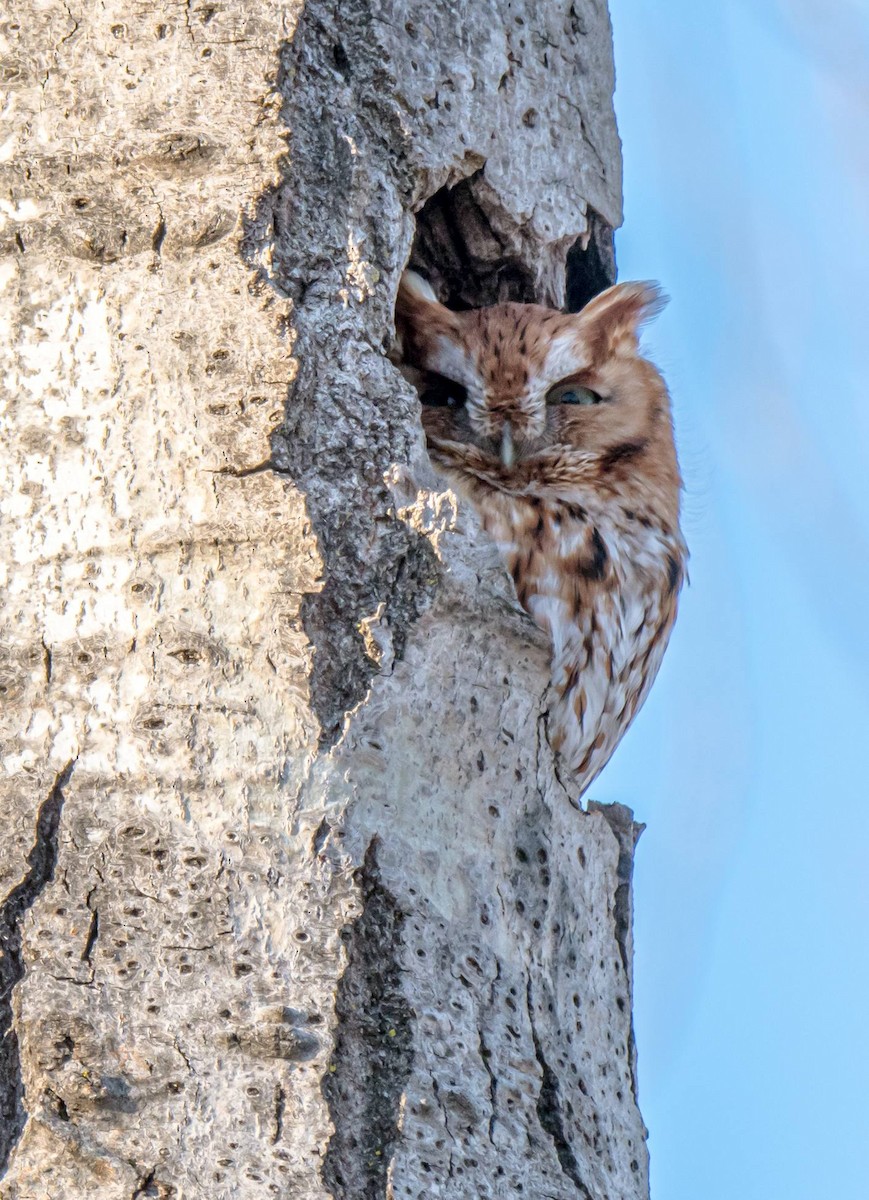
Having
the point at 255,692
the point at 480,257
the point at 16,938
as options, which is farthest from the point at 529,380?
the point at 16,938

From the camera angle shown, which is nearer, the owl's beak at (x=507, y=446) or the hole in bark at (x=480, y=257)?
the hole in bark at (x=480, y=257)

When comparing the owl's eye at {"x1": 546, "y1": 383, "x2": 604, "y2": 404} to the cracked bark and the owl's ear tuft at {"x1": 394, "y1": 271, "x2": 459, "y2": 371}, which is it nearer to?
the owl's ear tuft at {"x1": 394, "y1": 271, "x2": 459, "y2": 371}

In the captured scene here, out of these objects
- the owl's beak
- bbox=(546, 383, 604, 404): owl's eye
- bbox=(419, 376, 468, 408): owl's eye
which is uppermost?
bbox=(546, 383, 604, 404): owl's eye

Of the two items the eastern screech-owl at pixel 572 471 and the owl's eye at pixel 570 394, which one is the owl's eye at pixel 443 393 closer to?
the eastern screech-owl at pixel 572 471

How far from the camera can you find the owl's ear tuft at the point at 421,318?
2.24 meters

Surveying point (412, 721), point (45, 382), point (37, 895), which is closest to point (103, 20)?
point (45, 382)

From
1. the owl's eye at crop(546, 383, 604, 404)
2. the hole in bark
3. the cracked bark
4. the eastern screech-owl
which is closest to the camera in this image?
the cracked bark

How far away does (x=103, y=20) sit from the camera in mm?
1627

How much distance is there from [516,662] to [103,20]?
0.87 m

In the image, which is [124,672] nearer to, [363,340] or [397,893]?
[397,893]

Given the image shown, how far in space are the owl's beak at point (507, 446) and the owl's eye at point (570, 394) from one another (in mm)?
162

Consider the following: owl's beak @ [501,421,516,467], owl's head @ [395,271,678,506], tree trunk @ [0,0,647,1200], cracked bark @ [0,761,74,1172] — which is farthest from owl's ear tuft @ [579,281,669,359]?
cracked bark @ [0,761,74,1172]

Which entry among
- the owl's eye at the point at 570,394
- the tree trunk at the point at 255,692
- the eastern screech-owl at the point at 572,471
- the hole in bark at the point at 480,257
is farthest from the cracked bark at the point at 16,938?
the owl's eye at the point at 570,394

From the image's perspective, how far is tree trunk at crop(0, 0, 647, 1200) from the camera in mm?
1331
